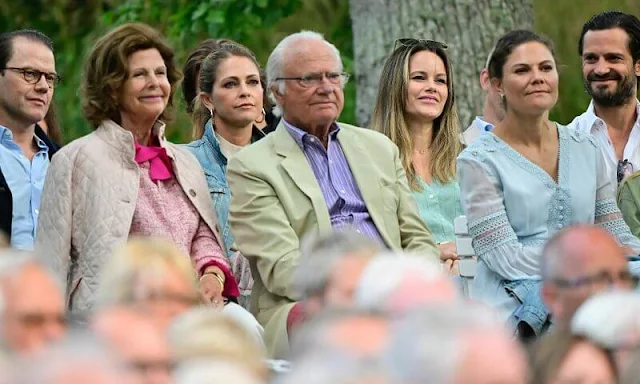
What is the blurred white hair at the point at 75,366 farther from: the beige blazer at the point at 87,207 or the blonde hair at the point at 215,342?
the beige blazer at the point at 87,207

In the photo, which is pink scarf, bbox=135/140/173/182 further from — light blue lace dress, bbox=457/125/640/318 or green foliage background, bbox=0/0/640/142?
green foliage background, bbox=0/0/640/142

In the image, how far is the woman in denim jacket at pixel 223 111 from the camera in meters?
6.64

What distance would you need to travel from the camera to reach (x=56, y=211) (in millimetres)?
5629

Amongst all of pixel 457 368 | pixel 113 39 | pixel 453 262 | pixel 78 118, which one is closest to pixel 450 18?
pixel 453 262

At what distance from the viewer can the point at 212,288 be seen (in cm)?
565

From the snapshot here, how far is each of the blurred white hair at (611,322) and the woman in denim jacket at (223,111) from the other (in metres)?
3.33

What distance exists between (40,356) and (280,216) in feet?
10.1

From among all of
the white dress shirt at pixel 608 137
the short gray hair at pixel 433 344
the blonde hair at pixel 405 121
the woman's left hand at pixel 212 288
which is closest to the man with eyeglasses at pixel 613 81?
the white dress shirt at pixel 608 137

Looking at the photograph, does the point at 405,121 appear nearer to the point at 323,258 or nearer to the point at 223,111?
the point at 223,111

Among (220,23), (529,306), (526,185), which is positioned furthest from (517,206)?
(220,23)

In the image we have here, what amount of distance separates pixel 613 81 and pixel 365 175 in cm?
181

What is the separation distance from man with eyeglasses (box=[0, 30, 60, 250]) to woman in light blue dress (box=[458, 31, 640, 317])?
176 centimetres

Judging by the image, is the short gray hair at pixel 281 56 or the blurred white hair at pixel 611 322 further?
the short gray hair at pixel 281 56

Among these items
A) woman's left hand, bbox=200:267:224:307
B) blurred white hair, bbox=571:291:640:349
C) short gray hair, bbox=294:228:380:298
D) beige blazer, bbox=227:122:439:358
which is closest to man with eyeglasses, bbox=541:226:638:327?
short gray hair, bbox=294:228:380:298
